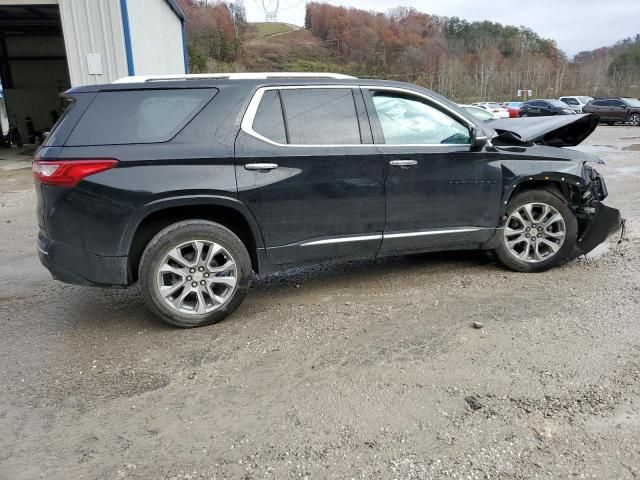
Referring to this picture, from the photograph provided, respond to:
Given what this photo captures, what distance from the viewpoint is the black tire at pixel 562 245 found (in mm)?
4688

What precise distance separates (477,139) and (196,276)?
261cm

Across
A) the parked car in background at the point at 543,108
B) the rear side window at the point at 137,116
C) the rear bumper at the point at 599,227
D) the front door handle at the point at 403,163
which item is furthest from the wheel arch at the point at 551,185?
the parked car in background at the point at 543,108

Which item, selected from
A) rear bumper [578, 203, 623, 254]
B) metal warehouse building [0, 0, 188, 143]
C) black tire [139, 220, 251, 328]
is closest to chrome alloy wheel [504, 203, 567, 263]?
rear bumper [578, 203, 623, 254]

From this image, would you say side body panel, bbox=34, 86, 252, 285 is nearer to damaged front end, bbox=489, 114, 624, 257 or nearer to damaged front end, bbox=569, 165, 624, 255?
damaged front end, bbox=489, 114, 624, 257

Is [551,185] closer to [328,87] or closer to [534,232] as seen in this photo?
[534,232]

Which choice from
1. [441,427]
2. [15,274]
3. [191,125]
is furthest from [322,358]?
[15,274]

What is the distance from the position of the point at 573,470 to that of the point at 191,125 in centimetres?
319

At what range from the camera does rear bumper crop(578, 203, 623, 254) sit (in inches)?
195

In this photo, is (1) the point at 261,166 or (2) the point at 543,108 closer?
(1) the point at 261,166

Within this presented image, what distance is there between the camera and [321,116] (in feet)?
13.3

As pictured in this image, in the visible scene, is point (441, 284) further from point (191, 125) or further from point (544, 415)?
point (191, 125)

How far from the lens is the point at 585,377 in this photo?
3.05m

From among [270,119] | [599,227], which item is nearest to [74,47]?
[270,119]

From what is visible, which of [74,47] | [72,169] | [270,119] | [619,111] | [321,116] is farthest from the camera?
[619,111]
